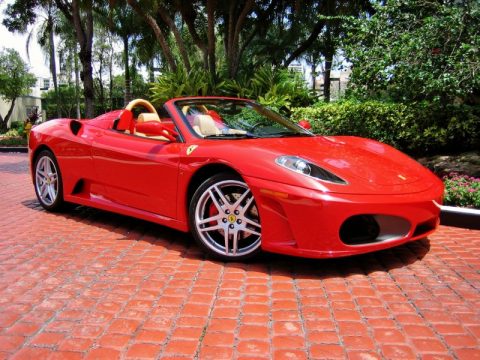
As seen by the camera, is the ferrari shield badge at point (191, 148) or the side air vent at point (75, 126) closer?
the ferrari shield badge at point (191, 148)

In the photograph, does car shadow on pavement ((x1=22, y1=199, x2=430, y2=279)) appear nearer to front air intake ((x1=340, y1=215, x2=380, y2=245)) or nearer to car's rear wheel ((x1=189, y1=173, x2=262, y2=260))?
car's rear wheel ((x1=189, y1=173, x2=262, y2=260))

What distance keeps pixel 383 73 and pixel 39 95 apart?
184 ft

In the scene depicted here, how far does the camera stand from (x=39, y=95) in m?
55.5

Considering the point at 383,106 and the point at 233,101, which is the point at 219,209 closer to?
the point at 233,101

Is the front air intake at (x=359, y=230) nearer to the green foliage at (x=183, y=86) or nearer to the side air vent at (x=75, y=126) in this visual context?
the side air vent at (x=75, y=126)

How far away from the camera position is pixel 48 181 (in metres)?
5.16

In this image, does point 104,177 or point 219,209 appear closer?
point 219,209

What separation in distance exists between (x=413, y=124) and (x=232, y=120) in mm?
3671

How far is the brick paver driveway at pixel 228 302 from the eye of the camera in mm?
2209

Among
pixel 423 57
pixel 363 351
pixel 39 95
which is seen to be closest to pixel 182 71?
pixel 423 57

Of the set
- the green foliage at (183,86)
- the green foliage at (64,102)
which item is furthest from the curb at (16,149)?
the green foliage at (64,102)

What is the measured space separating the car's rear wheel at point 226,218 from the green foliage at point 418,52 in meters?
3.64

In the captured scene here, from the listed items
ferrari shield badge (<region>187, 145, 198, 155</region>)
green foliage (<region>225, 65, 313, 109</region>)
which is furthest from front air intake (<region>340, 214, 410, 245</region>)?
green foliage (<region>225, 65, 313, 109</region>)

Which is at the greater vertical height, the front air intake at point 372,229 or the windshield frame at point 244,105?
the windshield frame at point 244,105
